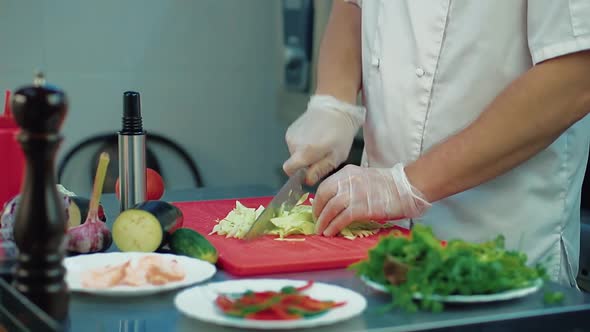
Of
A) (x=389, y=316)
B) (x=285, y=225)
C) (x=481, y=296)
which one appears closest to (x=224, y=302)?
(x=389, y=316)

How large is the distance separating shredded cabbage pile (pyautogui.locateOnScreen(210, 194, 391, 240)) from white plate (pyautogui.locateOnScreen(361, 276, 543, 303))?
0.44 meters

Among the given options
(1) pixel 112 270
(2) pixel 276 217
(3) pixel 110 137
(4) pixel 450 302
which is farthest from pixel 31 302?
(3) pixel 110 137

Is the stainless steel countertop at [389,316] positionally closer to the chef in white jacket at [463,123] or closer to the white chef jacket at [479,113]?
the chef in white jacket at [463,123]

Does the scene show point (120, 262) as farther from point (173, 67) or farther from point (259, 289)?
point (173, 67)

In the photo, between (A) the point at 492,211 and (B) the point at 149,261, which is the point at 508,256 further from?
(A) the point at 492,211

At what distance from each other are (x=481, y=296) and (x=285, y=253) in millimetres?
429

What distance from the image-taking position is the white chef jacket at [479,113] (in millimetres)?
1830

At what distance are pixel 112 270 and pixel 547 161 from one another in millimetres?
988

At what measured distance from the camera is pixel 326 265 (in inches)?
57.3

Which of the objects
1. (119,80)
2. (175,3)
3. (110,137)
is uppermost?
(175,3)

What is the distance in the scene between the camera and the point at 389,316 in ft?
3.79

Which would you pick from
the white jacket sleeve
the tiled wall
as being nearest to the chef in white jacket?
the white jacket sleeve

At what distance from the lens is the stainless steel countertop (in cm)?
111

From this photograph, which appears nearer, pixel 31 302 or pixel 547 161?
pixel 31 302
